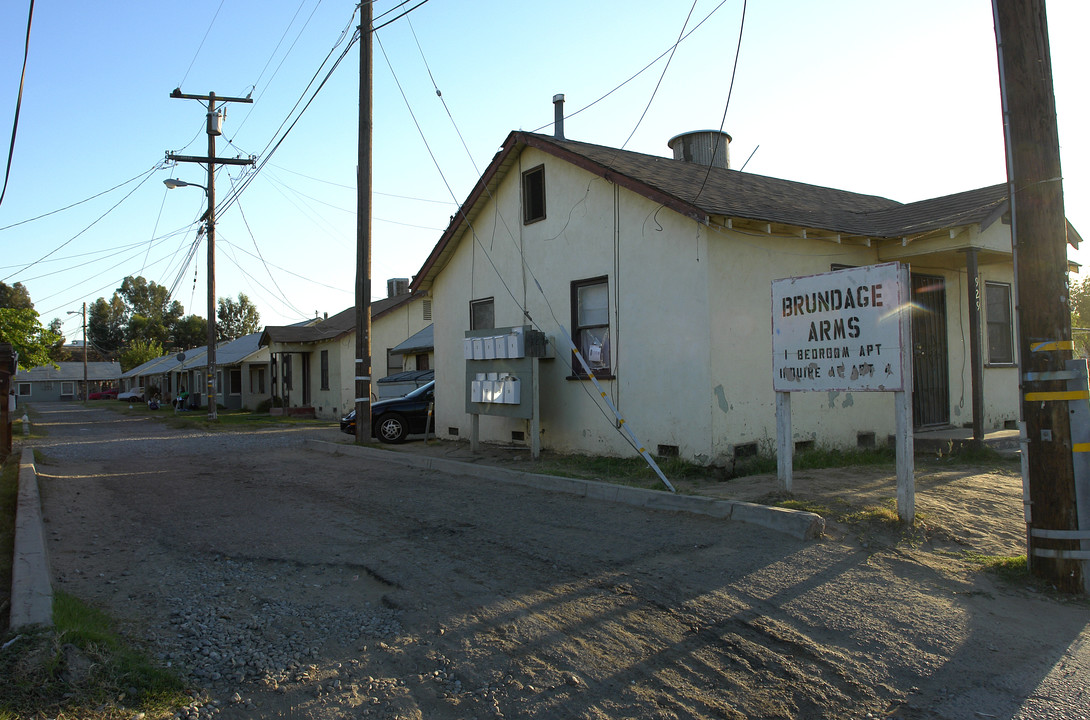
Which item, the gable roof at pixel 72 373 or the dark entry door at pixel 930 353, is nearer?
the dark entry door at pixel 930 353

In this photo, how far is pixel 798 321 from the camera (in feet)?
23.5

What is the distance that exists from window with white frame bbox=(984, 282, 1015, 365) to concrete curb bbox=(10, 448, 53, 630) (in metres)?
14.5

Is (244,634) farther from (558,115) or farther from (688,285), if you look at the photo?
(558,115)

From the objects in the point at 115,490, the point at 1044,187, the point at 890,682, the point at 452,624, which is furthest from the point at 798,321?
the point at 115,490

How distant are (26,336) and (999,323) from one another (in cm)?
2547

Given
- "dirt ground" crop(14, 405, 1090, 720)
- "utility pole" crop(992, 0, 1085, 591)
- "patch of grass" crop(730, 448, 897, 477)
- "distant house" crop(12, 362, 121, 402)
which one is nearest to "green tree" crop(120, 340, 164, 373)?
"distant house" crop(12, 362, 121, 402)

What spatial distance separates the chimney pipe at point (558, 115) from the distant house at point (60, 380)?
83723 millimetres

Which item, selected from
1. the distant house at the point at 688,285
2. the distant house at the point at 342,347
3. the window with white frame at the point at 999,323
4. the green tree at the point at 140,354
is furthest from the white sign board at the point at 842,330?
the green tree at the point at 140,354

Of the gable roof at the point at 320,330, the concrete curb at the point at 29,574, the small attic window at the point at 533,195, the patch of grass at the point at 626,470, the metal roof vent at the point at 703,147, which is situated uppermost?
the metal roof vent at the point at 703,147

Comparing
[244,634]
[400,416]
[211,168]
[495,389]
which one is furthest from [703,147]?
[211,168]

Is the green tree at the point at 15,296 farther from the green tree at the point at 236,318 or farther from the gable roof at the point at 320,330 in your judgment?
the gable roof at the point at 320,330

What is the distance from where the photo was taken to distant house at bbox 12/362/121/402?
83.6 m

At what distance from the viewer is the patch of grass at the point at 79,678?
316 cm

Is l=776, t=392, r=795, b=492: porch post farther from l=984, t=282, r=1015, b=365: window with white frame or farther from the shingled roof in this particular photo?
l=984, t=282, r=1015, b=365: window with white frame
